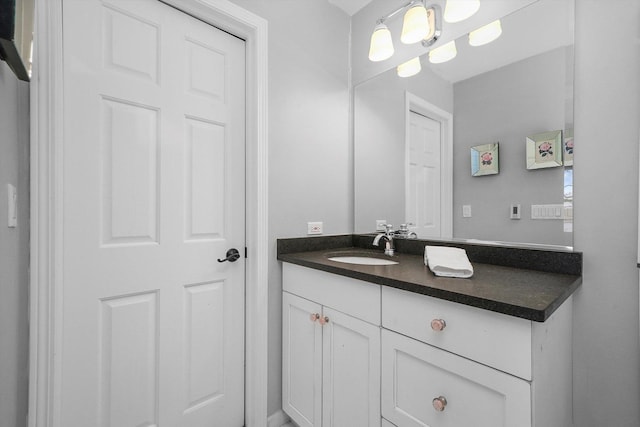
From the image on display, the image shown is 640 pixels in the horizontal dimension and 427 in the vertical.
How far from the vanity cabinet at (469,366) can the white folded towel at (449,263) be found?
165mm

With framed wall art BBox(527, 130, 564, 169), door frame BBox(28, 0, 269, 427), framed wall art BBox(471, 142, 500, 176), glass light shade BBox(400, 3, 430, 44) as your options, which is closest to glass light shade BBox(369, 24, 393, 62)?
glass light shade BBox(400, 3, 430, 44)

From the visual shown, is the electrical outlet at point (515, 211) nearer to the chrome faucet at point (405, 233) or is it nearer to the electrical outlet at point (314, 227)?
the chrome faucet at point (405, 233)

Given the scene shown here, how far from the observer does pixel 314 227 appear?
176 cm

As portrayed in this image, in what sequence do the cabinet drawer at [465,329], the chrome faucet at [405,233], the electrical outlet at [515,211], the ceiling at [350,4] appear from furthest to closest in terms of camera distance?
the ceiling at [350,4], the chrome faucet at [405,233], the electrical outlet at [515,211], the cabinet drawer at [465,329]

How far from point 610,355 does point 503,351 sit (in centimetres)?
63

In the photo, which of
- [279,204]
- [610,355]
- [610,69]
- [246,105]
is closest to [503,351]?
[610,355]

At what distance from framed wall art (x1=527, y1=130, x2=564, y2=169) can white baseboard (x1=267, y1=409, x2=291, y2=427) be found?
68.0 inches

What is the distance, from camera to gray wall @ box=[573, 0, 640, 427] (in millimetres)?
988

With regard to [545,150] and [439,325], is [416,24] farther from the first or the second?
[439,325]

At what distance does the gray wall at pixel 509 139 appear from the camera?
45.9 inches

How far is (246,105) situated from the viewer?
155cm

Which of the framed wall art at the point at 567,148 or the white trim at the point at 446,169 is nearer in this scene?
the framed wall art at the point at 567,148

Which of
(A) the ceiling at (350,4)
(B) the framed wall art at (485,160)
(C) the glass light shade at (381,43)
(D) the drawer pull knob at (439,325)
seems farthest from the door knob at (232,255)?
(A) the ceiling at (350,4)

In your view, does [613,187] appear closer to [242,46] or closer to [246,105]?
[246,105]
